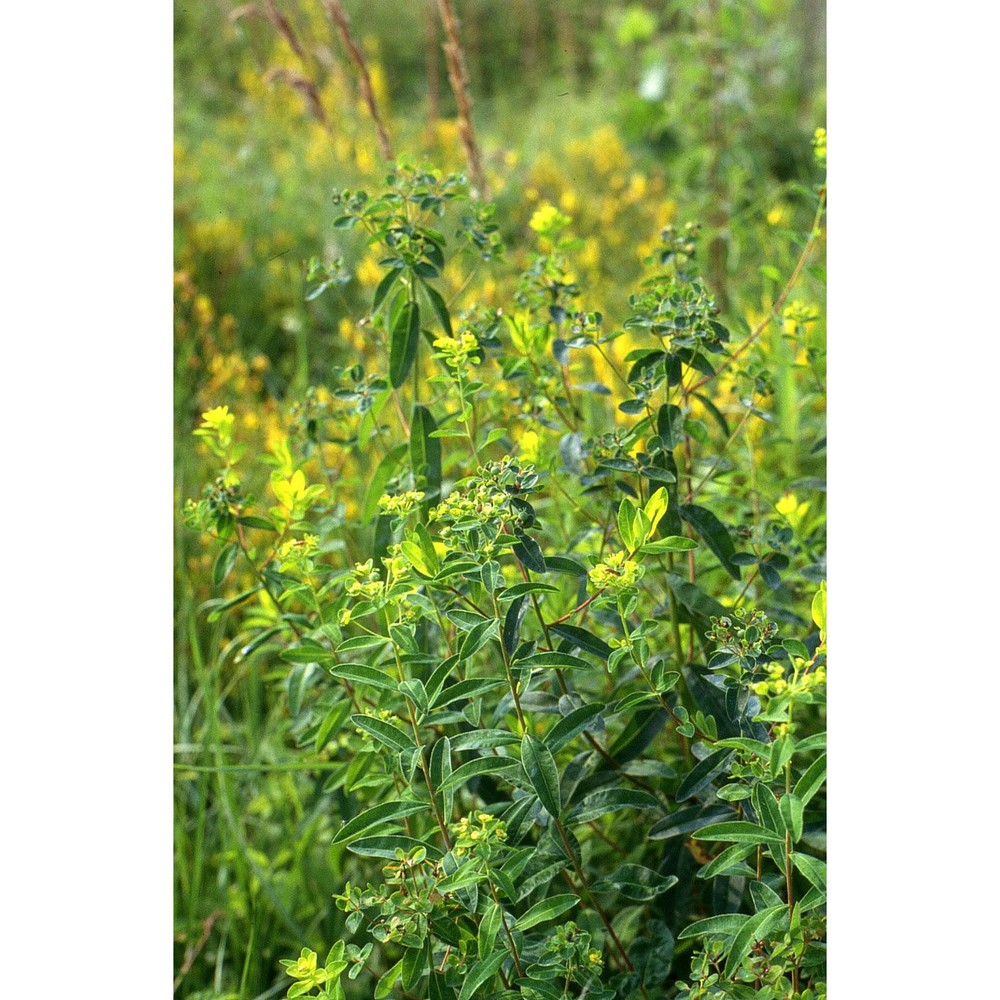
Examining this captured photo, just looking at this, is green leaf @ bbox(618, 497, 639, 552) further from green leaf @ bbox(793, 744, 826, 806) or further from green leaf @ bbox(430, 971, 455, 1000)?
green leaf @ bbox(430, 971, 455, 1000)

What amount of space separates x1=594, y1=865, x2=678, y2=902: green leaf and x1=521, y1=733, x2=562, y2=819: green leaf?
14 centimetres

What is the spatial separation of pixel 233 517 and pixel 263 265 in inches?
78.0

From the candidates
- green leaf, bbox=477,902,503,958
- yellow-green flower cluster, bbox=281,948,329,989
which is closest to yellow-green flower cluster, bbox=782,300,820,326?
green leaf, bbox=477,902,503,958

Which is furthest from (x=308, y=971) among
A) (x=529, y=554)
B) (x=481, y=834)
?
(x=529, y=554)

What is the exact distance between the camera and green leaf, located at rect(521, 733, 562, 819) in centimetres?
99

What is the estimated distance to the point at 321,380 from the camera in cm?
266

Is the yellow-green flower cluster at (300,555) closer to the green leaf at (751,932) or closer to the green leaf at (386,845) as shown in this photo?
the green leaf at (386,845)

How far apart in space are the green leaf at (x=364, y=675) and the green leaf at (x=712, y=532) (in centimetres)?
36

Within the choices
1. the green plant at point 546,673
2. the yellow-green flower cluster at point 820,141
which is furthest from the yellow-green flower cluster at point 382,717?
the yellow-green flower cluster at point 820,141

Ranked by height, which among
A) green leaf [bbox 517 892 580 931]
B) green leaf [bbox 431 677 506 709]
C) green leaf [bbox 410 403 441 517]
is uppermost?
green leaf [bbox 410 403 441 517]

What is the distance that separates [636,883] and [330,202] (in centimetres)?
272
